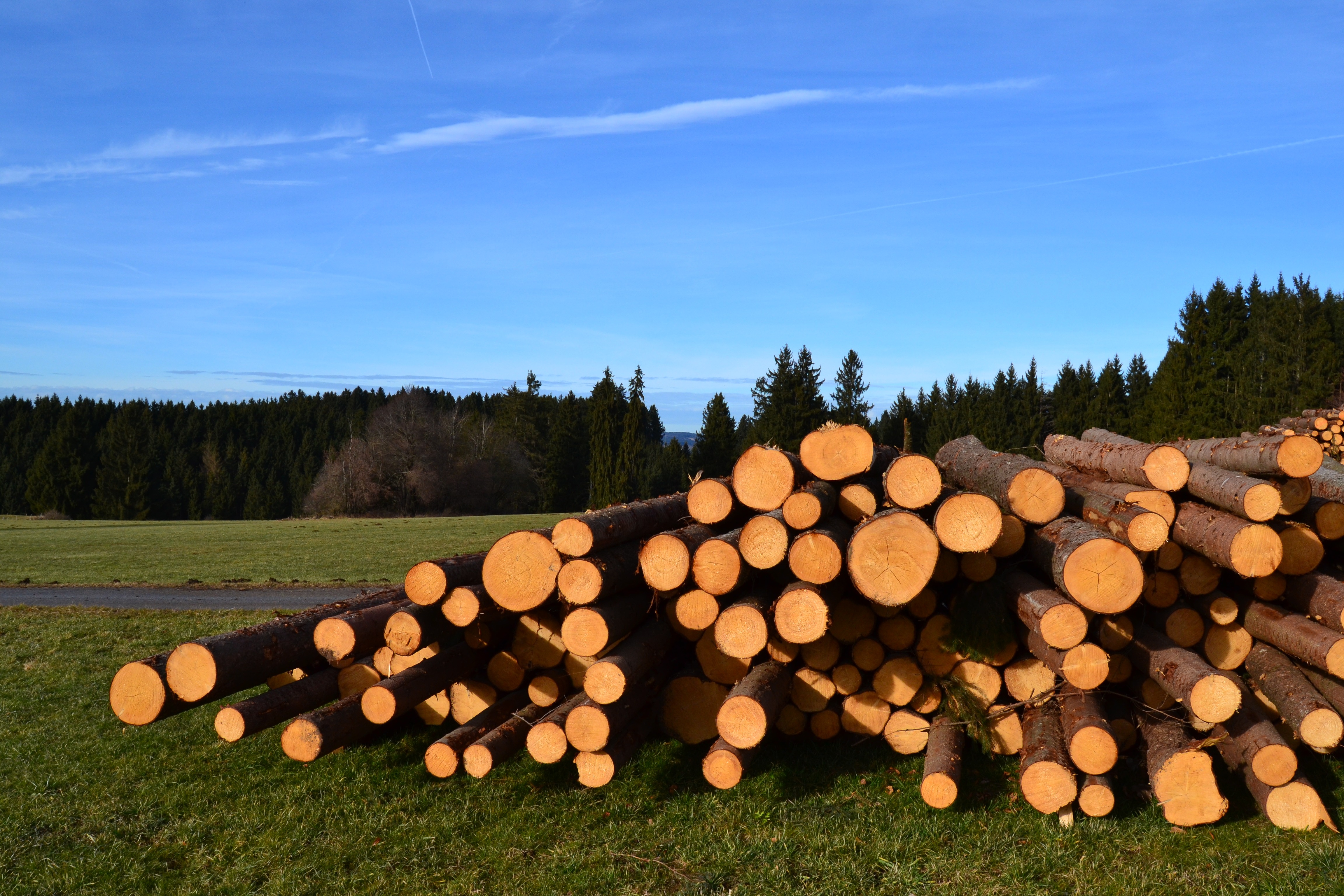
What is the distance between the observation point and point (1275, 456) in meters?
6.21

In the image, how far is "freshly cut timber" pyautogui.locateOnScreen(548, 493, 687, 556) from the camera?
5.88 m

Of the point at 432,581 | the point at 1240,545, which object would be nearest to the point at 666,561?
the point at 432,581

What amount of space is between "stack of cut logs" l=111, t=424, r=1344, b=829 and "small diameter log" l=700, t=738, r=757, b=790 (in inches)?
0.5

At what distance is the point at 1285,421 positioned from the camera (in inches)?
1091

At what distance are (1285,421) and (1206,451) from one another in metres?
24.6

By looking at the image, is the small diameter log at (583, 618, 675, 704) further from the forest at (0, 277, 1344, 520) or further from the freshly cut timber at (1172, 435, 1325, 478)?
the forest at (0, 277, 1344, 520)

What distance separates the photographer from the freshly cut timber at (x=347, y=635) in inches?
234

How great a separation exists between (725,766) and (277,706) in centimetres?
304

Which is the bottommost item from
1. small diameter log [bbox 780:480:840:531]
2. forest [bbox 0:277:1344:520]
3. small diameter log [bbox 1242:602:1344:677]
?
small diameter log [bbox 1242:602:1344:677]

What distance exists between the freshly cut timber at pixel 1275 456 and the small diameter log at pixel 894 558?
2.55 metres

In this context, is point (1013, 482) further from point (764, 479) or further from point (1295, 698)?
point (1295, 698)

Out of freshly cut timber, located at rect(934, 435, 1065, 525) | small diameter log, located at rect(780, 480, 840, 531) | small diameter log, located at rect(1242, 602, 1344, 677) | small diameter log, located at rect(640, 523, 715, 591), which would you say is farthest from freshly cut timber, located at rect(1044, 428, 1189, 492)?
small diameter log, located at rect(640, 523, 715, 591)

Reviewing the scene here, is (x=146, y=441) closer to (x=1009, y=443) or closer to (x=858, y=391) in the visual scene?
(x=858, y=391)

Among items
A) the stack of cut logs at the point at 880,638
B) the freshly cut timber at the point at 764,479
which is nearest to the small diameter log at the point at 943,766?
the stack of cut logs at the point at 880,638
